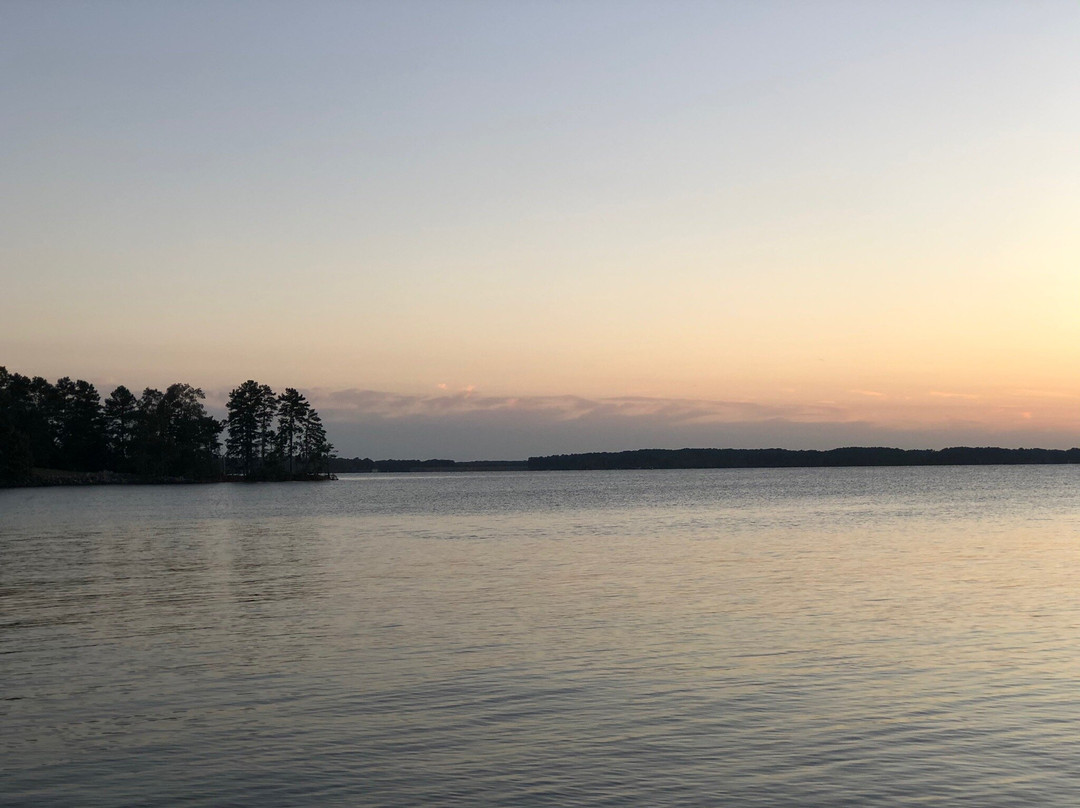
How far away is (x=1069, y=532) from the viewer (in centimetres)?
5872

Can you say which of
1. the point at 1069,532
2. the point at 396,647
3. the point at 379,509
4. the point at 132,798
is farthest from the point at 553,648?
the point at 379,509

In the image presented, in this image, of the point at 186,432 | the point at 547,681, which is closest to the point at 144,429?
the point at 186,432

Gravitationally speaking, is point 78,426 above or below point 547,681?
above

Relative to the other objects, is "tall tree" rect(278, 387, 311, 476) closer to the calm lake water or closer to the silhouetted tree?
the silhouetted tree

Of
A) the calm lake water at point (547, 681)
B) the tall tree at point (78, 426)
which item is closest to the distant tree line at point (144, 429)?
the tall tree at point (78, 426)

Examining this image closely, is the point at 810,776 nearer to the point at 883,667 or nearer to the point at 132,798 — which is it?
the point at 883,667

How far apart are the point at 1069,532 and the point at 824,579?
30979 millimetres

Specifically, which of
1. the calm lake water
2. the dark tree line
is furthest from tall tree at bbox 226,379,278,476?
the calm lake water

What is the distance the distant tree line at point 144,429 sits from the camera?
575 feet

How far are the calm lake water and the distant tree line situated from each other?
140 meters

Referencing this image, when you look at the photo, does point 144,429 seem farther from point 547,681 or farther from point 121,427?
point 547,681

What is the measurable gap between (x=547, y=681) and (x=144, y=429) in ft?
563

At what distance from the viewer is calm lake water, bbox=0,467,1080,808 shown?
1355 centimetres

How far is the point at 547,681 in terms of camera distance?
1945 centimetres
